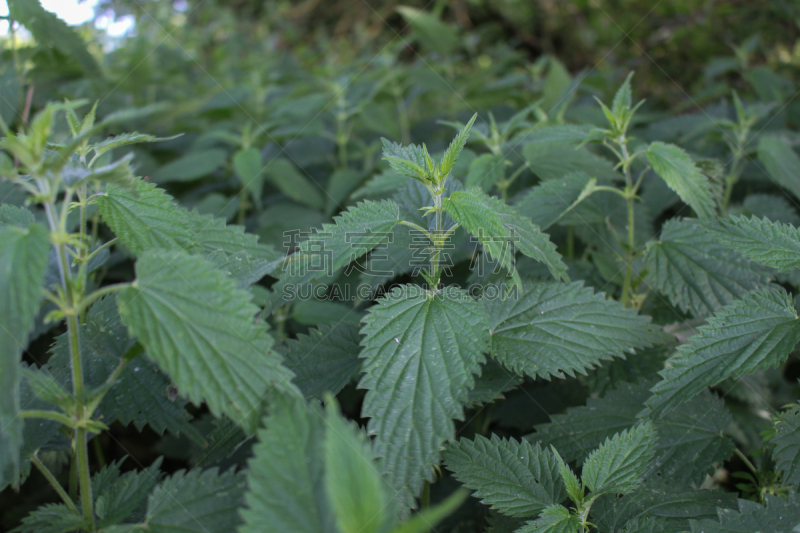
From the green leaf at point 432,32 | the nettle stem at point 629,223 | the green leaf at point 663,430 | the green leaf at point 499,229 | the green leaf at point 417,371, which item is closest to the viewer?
the green leaf at point 417,371

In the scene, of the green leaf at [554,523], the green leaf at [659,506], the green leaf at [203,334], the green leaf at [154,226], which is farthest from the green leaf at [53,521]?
the green leaf at [659,506]

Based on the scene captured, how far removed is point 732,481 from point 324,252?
190 centimetres

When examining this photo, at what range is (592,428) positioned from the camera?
1.54m

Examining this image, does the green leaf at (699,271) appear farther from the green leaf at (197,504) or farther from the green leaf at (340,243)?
the green leaf at (197,504)

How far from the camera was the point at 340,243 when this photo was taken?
4.32 feet

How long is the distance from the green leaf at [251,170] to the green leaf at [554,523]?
1.86 meters

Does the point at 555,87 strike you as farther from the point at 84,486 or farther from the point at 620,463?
the point at 84,486

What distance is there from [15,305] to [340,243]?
2.26ft

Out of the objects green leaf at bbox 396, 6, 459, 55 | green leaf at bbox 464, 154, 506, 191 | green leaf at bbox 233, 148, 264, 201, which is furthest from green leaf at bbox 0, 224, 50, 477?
green leaf at bbox 396, 6, 459, 55

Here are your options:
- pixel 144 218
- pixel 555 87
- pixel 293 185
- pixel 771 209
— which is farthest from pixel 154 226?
pixel 555 87

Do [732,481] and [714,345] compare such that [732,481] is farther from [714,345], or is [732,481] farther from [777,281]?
[714,345]

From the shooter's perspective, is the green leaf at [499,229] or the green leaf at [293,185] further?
the green leaf at [293,185]

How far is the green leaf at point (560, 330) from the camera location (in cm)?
138

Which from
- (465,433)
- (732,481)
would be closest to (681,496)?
(465,433)
